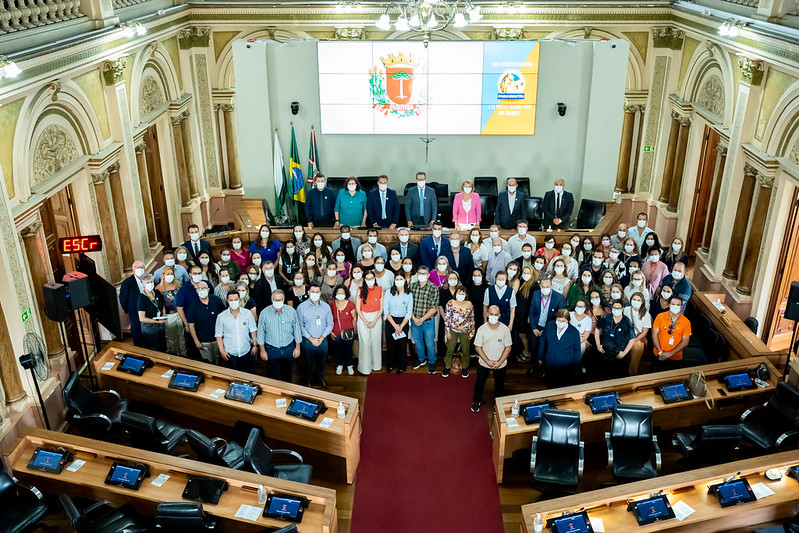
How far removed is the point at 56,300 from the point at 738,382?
774 cm

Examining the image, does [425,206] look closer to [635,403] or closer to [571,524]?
[635,403]

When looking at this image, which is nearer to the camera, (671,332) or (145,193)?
(671,332)

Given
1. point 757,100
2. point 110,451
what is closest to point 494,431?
point 110,451

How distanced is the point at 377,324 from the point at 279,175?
4.30 meters

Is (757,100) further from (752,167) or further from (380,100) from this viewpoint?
(380,100)

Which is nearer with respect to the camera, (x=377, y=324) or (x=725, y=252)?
(x=377, y=324)

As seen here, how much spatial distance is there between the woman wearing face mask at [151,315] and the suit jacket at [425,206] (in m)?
4.07

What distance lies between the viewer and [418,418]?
8758 mm

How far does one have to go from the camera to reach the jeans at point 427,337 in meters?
9.35

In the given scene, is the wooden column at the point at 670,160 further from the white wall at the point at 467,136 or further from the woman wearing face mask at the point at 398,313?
the woman wearing face mask at the point at 398,313

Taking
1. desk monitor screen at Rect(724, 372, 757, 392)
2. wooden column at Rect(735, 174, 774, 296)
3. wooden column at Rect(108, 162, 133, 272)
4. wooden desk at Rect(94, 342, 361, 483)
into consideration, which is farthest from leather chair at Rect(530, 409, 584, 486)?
wooden column at Rect(108, 162, 133, 272)

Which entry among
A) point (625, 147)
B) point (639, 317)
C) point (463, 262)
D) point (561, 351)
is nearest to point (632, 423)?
point (561, 351)

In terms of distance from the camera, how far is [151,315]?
29.4ft

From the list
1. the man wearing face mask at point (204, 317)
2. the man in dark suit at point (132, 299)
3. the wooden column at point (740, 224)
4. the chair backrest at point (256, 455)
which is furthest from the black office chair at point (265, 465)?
the wooden column at point (740, 224)
